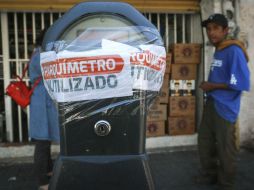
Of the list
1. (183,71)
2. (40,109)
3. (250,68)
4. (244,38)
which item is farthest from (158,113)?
(40,109)

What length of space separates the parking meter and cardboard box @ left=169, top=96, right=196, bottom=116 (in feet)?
10.4

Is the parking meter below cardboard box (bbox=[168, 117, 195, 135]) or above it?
above

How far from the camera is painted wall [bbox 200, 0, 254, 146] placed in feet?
18.0

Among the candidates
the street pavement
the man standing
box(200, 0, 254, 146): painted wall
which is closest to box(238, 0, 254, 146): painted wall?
box(200, 0, 254, 146): painted wall

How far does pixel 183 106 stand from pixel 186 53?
705 mm

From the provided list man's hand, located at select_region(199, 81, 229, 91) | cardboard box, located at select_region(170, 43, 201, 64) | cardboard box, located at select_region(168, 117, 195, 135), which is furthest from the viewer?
cardboard box, located at select_region(168, 117, 195, 135)

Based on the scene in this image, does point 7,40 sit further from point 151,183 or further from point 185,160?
point 151,183

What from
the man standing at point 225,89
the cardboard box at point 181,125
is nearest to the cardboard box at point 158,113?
the cardboard box at point 181,125

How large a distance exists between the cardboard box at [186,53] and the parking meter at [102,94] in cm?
306

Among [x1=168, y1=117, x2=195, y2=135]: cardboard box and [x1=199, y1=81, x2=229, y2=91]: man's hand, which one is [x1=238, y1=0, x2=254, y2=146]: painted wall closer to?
[x1=168, y1=117, x2=195, y2=135]: cardboard box

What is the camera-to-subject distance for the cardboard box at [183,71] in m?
5.66

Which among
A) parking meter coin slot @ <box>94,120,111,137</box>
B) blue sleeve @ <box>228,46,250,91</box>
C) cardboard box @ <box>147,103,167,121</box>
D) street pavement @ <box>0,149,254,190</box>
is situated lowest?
street pavement @ <box>0,149,254,190</box>

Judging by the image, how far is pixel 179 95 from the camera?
18.9 ft

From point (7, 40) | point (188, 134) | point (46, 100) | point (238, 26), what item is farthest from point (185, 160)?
point (7, 40)
